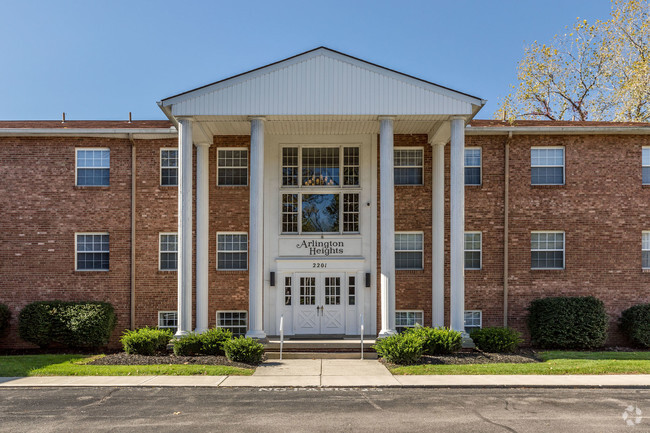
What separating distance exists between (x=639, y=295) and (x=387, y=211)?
9804mm

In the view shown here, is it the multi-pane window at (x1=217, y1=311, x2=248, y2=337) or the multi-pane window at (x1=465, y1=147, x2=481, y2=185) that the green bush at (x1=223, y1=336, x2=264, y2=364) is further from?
the multi-pane window at (x1=465, y1=147, x2=481, y2=185)

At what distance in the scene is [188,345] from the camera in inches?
600

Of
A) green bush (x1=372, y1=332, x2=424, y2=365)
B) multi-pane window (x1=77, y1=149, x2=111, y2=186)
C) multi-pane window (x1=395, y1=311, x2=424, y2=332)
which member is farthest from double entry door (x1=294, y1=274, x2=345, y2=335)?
multi-pane window (x1=77, y1=149, x2=111, y2=186)

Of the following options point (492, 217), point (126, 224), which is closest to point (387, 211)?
point (492, 217)

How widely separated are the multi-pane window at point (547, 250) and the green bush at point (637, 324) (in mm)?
2608

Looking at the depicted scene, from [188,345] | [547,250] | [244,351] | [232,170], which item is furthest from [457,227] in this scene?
[188,345]

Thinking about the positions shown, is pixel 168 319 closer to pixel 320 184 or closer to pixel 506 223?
pixel 320 184

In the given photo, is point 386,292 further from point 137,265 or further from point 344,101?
point 137,265

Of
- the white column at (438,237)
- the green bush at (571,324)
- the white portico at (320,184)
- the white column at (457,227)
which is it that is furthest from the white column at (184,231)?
the green bush at (571,324)

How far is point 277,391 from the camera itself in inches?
452

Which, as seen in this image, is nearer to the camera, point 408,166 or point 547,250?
point 547,250

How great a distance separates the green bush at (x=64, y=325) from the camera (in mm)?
17172

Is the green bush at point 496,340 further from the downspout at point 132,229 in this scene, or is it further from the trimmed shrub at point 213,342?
the downspout at point 132,229

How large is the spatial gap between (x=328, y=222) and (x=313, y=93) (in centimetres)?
483
